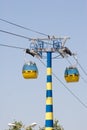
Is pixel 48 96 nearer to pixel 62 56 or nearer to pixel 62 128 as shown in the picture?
pixel 62 56

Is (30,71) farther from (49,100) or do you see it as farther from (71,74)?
(71,74)

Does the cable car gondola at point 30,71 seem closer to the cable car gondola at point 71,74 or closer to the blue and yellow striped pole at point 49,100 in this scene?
the blue and yellow striped pole at point 49,100

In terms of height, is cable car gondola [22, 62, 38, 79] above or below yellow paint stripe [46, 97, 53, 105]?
above

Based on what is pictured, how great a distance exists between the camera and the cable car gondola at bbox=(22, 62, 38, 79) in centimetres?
2717

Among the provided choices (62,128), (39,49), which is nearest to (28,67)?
(39,49)

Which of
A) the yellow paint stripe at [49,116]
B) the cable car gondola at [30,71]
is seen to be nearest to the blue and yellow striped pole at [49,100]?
the yellow paint stripe at [49,116]

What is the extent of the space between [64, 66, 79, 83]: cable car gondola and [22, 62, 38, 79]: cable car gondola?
2.02m

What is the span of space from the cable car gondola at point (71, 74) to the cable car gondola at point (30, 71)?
79.4 inches

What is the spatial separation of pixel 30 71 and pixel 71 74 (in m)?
2.54

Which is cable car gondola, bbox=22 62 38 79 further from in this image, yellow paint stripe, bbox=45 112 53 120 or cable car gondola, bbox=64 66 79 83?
yellow paint stripe, bbox=45 112 53 120

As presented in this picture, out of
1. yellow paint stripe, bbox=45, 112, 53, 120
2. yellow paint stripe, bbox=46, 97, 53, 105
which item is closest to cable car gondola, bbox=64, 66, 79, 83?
yellow paint stripe, bbox=46, 97, 53, 105

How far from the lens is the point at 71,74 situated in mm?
28016

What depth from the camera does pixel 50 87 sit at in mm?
27484

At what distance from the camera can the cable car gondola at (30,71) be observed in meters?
27.2
